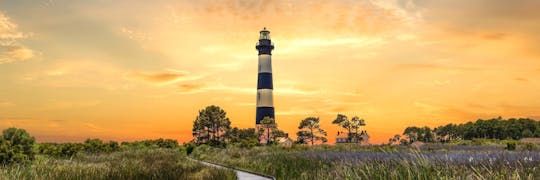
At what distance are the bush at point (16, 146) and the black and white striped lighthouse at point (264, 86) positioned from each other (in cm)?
4530

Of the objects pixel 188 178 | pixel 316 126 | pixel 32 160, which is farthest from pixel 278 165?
pixel 316 126

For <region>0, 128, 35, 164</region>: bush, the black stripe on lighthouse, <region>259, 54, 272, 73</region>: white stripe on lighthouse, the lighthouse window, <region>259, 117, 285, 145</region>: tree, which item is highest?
the lighthouse window

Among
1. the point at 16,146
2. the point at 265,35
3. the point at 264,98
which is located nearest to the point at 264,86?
the point at 264,98

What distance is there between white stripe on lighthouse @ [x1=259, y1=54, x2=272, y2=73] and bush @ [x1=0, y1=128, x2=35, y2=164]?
1820 inches

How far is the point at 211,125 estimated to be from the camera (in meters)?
60.2

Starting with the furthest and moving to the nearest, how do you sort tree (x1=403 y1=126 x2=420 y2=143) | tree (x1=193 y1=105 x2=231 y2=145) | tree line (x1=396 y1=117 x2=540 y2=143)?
tree (x1=403 y1=126 x2=420 y2=143), tree line (x1=396 y1=117 x2=540 y2=143), tree (x1=193 y1=105 x2=231 y2=145)

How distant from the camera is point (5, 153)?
15492 mm

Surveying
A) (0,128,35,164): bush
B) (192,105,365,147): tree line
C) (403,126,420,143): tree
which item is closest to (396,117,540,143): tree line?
(403,126,420,143): tree

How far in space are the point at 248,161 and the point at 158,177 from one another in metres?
8.24

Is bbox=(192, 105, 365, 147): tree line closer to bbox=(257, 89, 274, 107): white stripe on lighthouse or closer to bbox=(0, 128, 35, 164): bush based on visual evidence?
bbox=(257, 89, 274, 107): white stripe on lighthouse

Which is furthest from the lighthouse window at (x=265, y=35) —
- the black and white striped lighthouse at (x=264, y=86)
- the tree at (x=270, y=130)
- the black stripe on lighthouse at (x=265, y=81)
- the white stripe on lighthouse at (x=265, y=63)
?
the tree at (x=270, y=130)

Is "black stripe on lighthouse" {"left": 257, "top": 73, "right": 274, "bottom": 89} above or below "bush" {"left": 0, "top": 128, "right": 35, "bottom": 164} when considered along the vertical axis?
above

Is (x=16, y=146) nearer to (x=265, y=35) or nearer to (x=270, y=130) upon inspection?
(x=270, y=130)

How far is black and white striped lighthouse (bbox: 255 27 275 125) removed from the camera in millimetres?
61406
